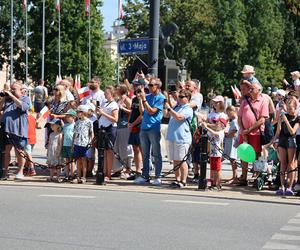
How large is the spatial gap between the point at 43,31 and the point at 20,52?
1102cm

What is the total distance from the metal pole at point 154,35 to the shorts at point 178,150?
373 cm

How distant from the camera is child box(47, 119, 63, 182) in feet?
47.5

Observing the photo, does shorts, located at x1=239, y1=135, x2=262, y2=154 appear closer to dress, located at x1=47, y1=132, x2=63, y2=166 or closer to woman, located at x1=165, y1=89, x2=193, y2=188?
woman, located at x1=165, y1=89, x2=193, y2=188

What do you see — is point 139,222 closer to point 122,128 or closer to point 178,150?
point 178,150

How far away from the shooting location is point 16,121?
1467 centimetres

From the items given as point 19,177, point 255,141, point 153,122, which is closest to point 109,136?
point 153,122

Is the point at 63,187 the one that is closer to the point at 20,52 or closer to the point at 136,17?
the point at 136,17

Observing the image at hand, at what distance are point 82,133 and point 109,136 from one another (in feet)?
2.25

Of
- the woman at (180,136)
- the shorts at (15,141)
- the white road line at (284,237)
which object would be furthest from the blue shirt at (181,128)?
the white road line at (284,237)

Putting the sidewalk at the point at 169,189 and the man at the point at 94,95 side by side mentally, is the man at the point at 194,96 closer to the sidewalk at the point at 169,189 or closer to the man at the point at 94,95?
the sidewalk at the point at 169,189

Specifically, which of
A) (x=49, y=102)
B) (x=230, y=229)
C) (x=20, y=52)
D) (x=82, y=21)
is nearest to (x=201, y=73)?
(x=82, y=21)

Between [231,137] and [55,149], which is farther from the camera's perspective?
[231,137]

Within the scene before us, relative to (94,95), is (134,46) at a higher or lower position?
higher

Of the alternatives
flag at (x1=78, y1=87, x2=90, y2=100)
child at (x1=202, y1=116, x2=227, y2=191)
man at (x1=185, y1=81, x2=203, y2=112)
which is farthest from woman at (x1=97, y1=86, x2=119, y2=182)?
child at (x1=202, y1=116, x2=227, y2=191)
